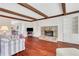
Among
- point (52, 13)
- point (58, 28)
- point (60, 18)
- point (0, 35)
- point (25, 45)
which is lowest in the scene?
point (25, 45)

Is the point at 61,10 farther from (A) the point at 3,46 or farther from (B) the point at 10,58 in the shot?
(A) the point at 3,46

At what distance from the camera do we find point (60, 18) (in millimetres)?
2041

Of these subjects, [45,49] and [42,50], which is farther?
[45,49]

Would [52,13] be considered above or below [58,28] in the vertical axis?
above

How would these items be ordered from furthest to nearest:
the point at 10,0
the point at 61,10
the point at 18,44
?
the point at 18,44 < the point at 61,10 < the point at 10,0

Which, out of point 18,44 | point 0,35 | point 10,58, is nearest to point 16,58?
point 10,58

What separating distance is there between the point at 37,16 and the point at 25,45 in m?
1.13

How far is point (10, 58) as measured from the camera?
1.16m

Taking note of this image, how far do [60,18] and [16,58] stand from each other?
4.45ft

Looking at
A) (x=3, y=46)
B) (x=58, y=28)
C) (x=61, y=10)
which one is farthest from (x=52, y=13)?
(x=3, y=46)

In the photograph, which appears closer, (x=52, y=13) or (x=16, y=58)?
(x=16, y=58)

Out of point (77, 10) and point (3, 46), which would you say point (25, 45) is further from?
point (77, 10)

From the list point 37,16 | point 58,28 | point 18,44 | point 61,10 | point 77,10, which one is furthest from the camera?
point 18,44

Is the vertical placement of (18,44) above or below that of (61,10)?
below
